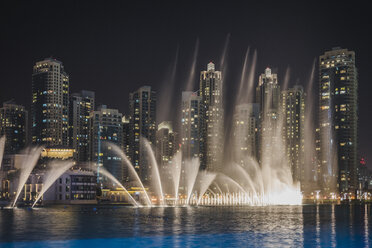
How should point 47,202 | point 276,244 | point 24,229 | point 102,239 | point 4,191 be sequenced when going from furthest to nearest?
point 4,191, point 47,202, point 24,229, point 102,239, point 276,244

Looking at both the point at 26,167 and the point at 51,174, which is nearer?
the point at 51,174

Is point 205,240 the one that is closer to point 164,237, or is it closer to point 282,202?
point 164,237

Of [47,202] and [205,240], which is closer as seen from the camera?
[205,240]

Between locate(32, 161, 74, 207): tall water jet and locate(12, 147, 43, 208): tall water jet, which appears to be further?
locate(12, 147, 43, 208): tall water jet

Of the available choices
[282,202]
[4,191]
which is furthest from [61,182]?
[282,202]

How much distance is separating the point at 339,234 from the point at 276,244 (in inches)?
602

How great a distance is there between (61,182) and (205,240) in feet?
388

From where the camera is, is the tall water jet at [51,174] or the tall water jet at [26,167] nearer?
the tall water jet at [51,174]

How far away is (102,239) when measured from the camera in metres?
50.9

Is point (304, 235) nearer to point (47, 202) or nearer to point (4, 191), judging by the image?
point (47, 202)

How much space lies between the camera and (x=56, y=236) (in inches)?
2064

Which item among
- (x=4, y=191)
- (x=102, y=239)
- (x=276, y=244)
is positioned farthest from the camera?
(x=4, y=191)

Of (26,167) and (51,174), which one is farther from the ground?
(26,167)

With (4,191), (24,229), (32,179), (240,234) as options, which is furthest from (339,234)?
(4,191)
